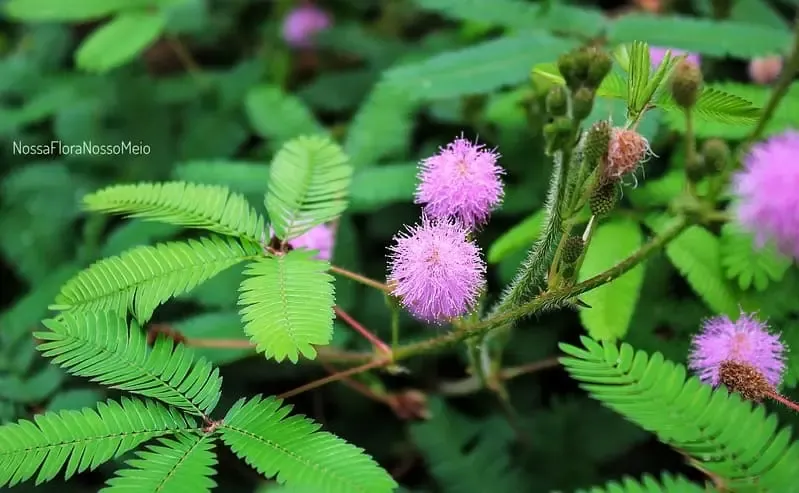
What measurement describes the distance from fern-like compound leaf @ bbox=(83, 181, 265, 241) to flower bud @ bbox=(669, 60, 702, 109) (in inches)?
31.5

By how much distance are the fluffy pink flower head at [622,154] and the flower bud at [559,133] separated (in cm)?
9

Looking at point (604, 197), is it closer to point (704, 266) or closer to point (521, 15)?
point (704, 266)

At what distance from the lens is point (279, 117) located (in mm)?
2283

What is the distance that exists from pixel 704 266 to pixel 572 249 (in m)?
0.54

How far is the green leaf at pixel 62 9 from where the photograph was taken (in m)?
2.41

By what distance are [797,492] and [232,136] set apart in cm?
201

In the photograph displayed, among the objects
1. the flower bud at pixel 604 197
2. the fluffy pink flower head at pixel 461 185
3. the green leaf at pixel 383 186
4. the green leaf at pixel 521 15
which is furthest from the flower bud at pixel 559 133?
the green leaf at pixel 521 15

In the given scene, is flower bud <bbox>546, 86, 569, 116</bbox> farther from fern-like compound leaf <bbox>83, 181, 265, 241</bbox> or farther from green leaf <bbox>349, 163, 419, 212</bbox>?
green leaf <bbox>349, 163, 419, 212</bbox>

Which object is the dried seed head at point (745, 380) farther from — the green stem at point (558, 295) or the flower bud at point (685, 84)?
the flower bud at point (685, 84)

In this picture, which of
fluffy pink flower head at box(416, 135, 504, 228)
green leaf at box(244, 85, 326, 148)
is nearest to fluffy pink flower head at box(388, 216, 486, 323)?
fluffy pink flower head at box(416, 135, 504, 228)

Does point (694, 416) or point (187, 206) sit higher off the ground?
point (187, 206)

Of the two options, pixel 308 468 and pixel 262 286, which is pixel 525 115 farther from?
pixel 308 468

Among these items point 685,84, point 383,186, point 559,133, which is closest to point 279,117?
point 383,186

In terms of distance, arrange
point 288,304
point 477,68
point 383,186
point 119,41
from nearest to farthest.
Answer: point 288,304
point 477,68
point 383,186
point 119,41
